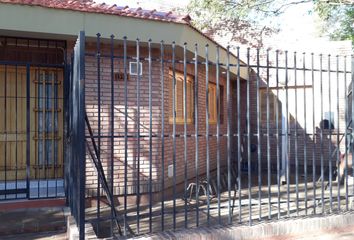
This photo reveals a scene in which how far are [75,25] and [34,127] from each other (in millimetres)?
2022

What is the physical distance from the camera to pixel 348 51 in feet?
43.5

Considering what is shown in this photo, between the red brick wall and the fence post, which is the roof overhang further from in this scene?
the fence post

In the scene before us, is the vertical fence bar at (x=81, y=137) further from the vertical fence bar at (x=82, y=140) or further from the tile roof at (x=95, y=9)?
the tile roof at (x=95, y=9)

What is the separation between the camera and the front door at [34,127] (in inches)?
269

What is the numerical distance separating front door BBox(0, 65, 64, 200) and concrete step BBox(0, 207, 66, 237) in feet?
2.82

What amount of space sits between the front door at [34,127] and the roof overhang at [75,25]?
942mm

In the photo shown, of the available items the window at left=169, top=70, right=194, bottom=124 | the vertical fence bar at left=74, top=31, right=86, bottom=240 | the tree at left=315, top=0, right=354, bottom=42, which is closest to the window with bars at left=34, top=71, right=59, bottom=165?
the window at left=169, top=70, right=194, bottom=124

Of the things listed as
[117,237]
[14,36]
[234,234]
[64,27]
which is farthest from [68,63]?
[234,234]

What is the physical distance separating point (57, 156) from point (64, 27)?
2.28 m

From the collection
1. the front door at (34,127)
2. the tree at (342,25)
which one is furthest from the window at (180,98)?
the tree at (342,25)

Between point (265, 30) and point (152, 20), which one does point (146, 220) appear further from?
point (265, 30)

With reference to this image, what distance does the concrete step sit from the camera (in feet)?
17.5

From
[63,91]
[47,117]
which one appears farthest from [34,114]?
[63,91]

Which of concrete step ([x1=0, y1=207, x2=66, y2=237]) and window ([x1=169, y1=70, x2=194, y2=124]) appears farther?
window ([x1=169, y1=70, x2=194, y2=124])
